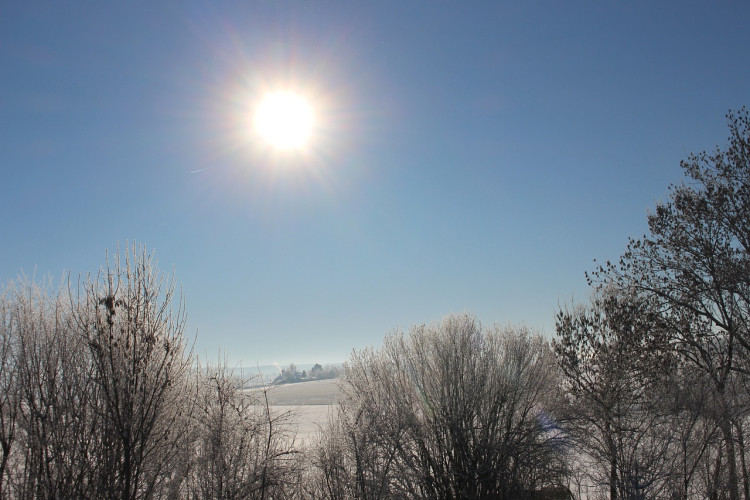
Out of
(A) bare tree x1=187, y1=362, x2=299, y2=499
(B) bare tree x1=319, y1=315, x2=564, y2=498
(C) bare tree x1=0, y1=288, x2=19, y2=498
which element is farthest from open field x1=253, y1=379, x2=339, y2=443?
(C) bare tree x1=0, y1=288, x2=19, y2=498

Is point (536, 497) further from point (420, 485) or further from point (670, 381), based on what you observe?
point (670, 381)

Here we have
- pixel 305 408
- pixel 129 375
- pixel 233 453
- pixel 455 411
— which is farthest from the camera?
pixel 305 408

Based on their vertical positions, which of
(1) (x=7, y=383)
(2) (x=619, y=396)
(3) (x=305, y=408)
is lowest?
(3) (x=305, y=408)

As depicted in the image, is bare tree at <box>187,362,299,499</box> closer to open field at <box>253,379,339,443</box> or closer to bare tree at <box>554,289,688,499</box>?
open field at <box>253,379,339,443</box>

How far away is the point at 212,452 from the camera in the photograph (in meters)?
9.53

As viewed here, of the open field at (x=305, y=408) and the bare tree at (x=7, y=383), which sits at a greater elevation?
the bare tree at (x=7, y=383)

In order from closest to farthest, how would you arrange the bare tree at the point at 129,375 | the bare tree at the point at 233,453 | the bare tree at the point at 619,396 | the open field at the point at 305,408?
the bare tree at the point at 129,375, the bare tree at the point at 233,453, the open field at the point at 305,408, the bare tree at the point at 619,396

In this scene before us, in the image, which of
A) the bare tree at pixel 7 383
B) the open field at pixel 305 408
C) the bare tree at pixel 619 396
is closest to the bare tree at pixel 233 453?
the open field at pixel 305 408

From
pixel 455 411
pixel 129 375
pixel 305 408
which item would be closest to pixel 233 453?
pixel 129 375

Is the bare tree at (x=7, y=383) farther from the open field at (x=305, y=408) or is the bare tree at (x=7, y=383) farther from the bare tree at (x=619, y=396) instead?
the bare tree at (x=619, y=396)

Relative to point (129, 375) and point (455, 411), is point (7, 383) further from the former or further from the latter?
point (455, 411)

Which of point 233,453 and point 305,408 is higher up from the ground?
point 233,453

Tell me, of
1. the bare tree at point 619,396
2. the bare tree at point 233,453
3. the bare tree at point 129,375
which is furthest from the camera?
the bare tree at point 619,396

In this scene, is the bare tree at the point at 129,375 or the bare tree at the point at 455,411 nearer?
the bare tree at the point at 129,375
